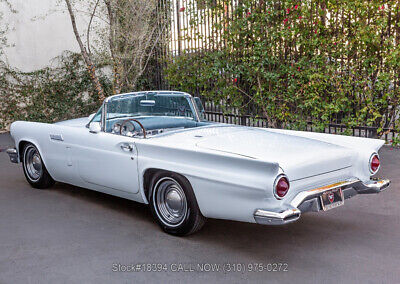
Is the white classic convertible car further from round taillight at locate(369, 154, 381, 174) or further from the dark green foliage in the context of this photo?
the dark green foliage

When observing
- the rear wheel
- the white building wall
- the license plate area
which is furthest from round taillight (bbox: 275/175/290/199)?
the white building wall

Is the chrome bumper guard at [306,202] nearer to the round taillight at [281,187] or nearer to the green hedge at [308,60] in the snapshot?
the round taillight at [281,187]

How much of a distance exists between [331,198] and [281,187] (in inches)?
23.2

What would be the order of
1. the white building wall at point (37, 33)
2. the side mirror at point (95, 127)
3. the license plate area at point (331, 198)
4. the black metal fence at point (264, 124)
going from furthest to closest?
the white building wall at point (37, 33), the black metal fence at point (264, 124), the side mirror at point (95, 127), the license plate area at point (331, 198)

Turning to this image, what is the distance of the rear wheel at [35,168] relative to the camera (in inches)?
241

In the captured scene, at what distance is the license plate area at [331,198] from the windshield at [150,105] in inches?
83.3

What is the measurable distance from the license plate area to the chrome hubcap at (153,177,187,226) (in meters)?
1.20

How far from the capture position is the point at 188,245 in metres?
4.18

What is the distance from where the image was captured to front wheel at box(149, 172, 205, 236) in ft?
13.6

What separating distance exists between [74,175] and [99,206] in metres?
0.46

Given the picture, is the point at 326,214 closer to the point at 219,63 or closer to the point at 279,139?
the point at 279,139

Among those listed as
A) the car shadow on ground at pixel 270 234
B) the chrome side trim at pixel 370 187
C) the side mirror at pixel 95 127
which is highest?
the side mirror at pixel 95 127

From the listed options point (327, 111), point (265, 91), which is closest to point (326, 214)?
point (327, 111)

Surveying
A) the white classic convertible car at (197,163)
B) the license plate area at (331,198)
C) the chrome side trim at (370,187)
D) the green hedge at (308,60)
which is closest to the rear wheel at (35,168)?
the white classic convertible car at (197,163)
